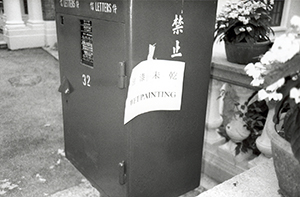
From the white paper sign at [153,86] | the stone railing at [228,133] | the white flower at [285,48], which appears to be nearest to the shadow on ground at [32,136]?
the stone railing at [228,133]

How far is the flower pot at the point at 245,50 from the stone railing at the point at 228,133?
0.05 meters

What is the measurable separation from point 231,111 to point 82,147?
1.05 metres

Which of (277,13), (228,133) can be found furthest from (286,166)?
(277,13)

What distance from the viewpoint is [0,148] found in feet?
9.23

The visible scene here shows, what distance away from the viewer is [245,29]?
184 cm

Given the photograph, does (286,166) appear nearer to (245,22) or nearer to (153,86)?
(153,86)

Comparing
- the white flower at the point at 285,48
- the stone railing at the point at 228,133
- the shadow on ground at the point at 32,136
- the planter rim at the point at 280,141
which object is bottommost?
the shadow on ground at the point at 32,136

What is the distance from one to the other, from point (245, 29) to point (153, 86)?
757mm

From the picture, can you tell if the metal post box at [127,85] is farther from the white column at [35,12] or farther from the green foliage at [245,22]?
the white column at [35,12]

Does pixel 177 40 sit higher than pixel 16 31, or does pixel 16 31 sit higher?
pixel 177 40

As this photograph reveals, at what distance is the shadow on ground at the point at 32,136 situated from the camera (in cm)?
232

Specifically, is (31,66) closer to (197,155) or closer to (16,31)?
(16,31)

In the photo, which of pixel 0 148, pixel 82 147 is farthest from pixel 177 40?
pixel 0 148

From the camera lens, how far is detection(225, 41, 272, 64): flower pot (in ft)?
6.02
